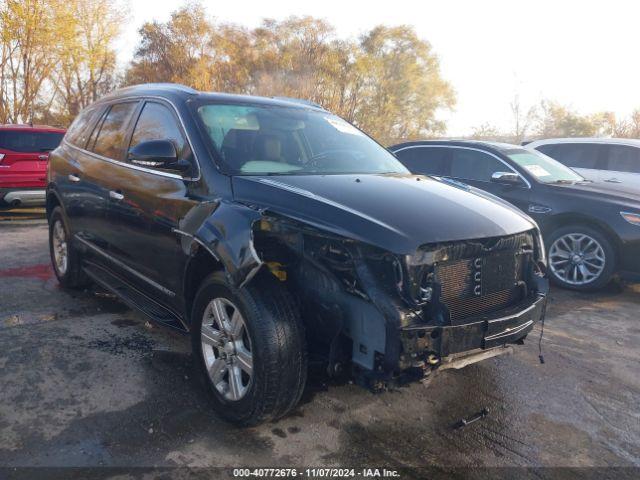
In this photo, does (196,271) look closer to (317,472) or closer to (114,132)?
(317,472)

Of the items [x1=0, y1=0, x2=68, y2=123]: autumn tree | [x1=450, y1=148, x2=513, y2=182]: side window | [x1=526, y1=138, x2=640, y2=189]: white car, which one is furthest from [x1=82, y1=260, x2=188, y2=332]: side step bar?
[x1=0, y1=0, x2=68, y2=123]: autumn tree

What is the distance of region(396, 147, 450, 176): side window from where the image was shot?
25.1 ft

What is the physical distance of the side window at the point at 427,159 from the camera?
25.1ft

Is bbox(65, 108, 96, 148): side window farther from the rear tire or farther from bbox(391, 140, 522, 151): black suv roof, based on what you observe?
bbox(391, 140, 522, 151): black suv roof

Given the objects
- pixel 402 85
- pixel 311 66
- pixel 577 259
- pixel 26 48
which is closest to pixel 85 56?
pixel 26 48

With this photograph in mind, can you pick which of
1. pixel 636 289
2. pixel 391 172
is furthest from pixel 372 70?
pixel 391 172

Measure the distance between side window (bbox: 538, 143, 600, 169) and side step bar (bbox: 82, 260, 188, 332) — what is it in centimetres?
781

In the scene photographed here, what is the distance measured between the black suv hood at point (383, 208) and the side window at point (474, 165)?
153 inches

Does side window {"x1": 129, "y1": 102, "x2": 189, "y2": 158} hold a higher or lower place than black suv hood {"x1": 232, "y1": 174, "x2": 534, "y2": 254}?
higher

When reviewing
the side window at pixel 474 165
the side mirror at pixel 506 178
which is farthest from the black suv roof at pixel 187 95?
the side window at pixel 474 165

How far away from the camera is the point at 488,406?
3379 millimetres

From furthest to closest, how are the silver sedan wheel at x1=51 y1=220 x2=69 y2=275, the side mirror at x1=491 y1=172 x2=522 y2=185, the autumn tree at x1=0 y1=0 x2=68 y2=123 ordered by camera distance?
the autumn tree at x1=0 y1=0 x2=68 y2=123 < the side mirror at x1=491 y1=172 x2=522 y2=185 < the silver sedan wheel at x1=51 y1=220 x2=69 y2=275

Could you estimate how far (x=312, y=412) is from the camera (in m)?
3.20

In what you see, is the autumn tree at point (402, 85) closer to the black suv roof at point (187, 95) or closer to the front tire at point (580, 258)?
the front tire at point (580, 258)
